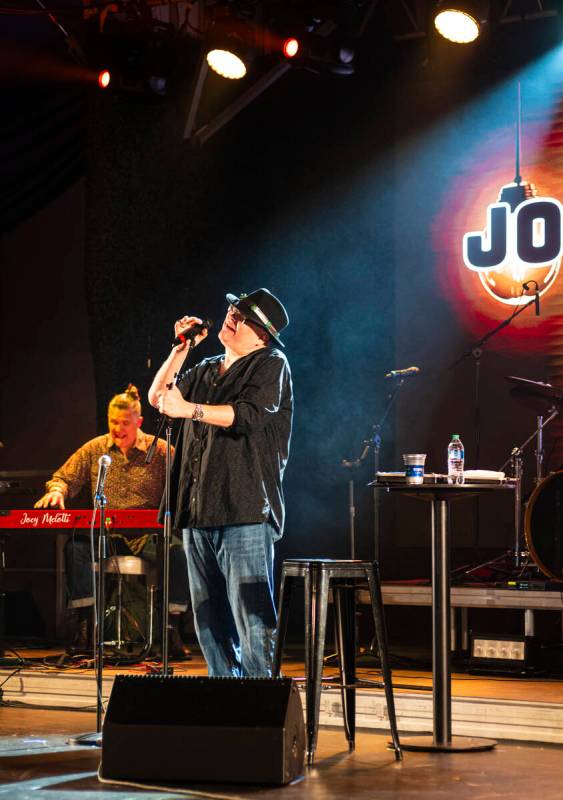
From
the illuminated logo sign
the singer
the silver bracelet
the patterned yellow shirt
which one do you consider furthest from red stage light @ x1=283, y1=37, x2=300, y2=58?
the silver bracelet

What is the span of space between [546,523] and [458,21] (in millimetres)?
2904

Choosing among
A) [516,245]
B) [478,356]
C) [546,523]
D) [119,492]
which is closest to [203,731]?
[546,523]

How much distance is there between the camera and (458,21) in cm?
636

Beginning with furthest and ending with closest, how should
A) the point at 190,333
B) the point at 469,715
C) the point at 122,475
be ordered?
the point at 122,475
the point at 469,715
the point at 190,333

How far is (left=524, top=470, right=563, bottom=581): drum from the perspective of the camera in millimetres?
5699

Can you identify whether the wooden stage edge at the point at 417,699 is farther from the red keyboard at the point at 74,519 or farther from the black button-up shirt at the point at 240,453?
the black button-up shirt at the point at 240,453

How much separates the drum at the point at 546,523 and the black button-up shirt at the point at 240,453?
76.6 inches

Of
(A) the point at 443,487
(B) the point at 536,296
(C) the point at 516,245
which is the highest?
(C) the point at 516,245

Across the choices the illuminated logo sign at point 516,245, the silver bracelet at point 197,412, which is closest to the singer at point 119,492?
the silver bracelet at point 197,412

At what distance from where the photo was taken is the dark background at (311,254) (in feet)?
23.2

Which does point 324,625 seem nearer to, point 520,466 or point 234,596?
point 234,596

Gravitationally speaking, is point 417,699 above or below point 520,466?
below

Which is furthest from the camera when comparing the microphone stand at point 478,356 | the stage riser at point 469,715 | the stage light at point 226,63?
the microphone stand at point 478,356

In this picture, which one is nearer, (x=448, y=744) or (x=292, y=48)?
(x=448, y=744)
